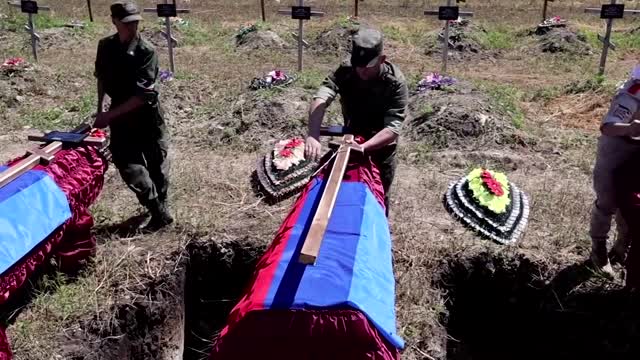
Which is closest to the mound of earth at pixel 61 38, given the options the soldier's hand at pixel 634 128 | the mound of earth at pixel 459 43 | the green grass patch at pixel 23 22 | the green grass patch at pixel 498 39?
the green grass patch at pixel 23 22

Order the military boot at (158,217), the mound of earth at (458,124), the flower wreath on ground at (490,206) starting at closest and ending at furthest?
the military boot at (158,217) < the flower wreath on ground at (490,206) < the mound of earth at (458,124)

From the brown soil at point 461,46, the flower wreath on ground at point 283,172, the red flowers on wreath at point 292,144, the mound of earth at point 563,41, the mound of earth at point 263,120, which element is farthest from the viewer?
the brown soil at point 461,46

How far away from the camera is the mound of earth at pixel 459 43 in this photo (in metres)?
12.6

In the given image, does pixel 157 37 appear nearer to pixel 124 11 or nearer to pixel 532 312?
pixel 124 11

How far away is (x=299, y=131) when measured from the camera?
7031mm

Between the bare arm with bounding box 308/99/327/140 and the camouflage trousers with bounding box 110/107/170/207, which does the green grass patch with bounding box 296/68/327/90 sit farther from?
the bare arm with bounding box 308/99/327/140

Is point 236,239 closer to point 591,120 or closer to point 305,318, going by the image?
point 305,318

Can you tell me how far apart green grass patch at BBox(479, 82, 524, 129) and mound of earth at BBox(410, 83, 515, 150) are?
0.17 m

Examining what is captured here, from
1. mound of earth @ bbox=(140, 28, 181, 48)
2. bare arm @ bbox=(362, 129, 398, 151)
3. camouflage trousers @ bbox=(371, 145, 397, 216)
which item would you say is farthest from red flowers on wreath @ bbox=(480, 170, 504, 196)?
mound of earth @ bbox=(140, 28, 181, 48)

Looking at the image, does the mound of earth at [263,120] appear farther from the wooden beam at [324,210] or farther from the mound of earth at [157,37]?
the mound of earth at [157,37]

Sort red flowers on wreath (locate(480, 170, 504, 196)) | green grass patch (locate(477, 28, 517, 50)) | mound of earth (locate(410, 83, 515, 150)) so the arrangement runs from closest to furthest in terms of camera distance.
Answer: red flowers on wreath (locate(480, 170, 504, 196)) → mound of earth (locate(410, 83, 515, 150)) → green grass patch (locate(477, 28, 517, 50))

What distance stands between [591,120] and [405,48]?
584cm

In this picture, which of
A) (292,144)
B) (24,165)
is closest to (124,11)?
(24,165)

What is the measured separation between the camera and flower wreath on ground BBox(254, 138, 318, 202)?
17.9 ft
